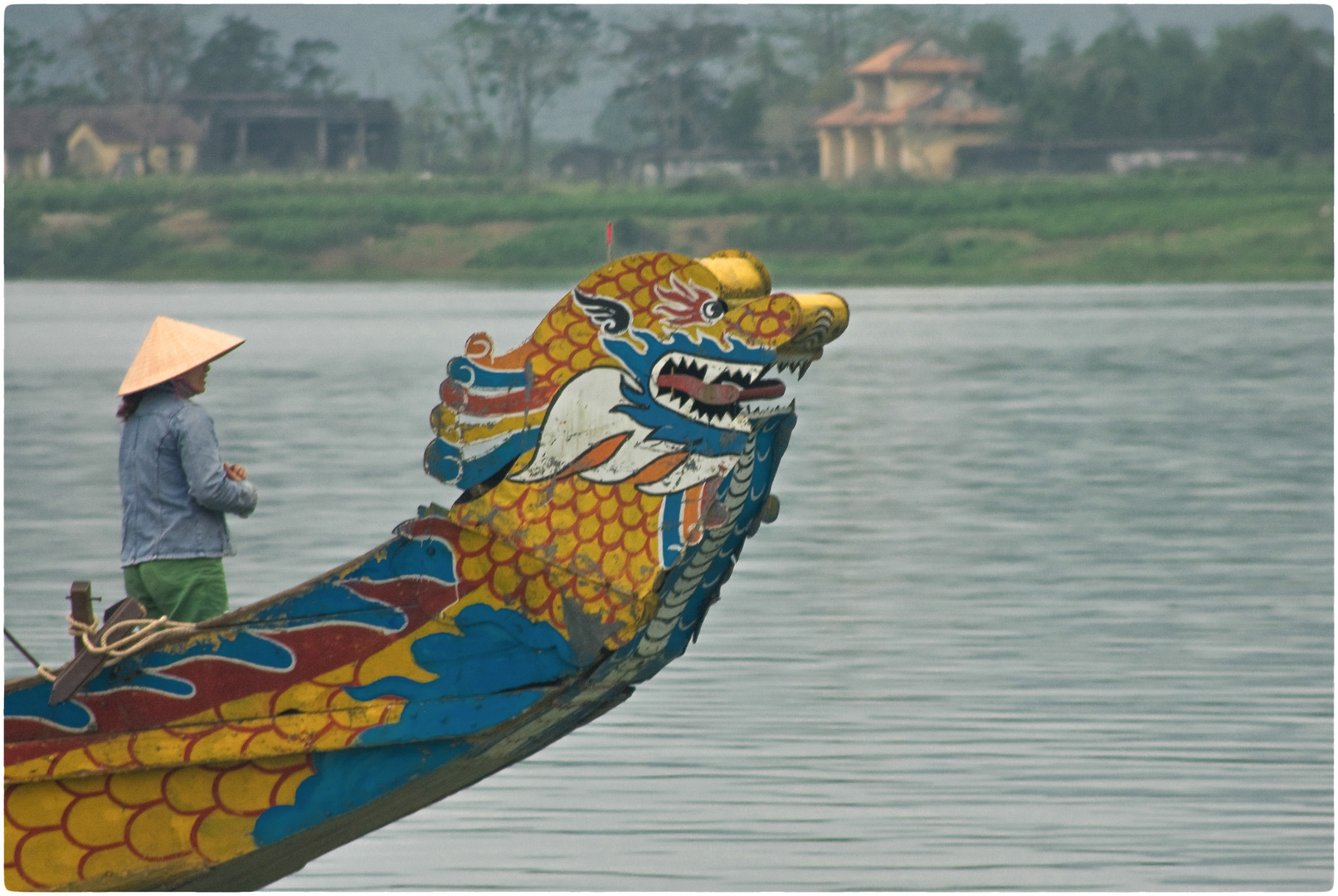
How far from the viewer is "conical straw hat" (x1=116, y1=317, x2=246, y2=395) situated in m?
4.30

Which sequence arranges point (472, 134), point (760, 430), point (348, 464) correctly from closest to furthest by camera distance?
point (760, 430) → point (348, 464) → point (472, 134)

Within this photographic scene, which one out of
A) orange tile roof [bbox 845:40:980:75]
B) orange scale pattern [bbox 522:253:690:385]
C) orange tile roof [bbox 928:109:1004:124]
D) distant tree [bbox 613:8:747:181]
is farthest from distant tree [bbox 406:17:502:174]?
orange scale pattern [bbox 522:253:690:385]

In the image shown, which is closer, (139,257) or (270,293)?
(270,293)

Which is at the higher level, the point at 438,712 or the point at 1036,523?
the point at 438,712

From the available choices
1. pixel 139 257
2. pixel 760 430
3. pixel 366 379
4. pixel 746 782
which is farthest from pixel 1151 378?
pixel 139 257

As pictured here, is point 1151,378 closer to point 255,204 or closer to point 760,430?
point 760,430

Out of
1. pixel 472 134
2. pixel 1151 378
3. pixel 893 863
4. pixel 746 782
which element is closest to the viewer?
pixel 893 863

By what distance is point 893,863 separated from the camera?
527 centimetres

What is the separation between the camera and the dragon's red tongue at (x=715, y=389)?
4059 millimetres

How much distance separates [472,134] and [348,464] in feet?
155

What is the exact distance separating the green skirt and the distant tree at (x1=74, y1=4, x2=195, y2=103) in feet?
194

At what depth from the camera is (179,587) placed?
4.38m

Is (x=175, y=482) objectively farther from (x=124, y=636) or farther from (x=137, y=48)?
(x=137, y=48)

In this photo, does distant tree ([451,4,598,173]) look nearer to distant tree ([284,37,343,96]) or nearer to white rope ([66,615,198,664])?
distant tree ([284,37,343,96])
